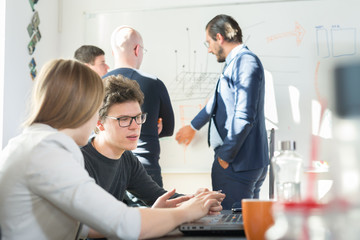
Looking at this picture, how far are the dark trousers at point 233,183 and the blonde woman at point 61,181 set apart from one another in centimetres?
119

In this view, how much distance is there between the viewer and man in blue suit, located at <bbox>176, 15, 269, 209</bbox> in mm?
2246

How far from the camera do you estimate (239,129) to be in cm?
224

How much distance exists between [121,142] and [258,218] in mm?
893

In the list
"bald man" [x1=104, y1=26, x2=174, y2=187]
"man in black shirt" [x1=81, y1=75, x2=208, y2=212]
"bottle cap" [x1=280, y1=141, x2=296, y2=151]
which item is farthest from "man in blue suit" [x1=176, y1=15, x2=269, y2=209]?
"bottle cap" [x1=280, y1=141, x2=296, y2=151]

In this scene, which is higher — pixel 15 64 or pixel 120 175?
pixel 15 64

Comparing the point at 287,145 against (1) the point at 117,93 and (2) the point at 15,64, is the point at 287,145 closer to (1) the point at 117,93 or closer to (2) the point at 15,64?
(1) the point at 117,93

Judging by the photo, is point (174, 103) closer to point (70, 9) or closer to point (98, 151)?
point (70, 9)

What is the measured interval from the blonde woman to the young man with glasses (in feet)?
1.60

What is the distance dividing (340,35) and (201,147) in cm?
129

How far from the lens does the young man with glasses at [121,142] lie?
1.57m

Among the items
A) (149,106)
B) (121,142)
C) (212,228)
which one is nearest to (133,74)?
(149,106)

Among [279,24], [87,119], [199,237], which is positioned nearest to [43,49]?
[279,24]

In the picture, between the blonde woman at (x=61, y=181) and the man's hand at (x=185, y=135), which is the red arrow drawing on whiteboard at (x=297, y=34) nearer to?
the man's hand at (x=185, y=135)

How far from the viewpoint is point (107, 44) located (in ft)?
11.8
